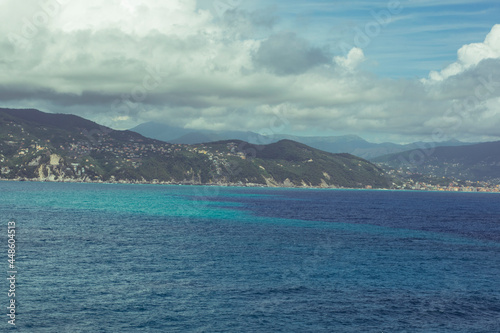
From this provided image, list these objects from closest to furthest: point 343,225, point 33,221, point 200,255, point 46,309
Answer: point 46,309 < point 200,255 < point 33,221 < point 343,225

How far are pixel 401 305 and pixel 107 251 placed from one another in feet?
194

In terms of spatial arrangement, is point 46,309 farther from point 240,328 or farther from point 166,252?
point 166,252

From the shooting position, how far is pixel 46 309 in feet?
165

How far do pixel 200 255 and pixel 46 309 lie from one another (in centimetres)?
3756

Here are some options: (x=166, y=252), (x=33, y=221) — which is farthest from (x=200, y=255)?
(x=33, y=221)

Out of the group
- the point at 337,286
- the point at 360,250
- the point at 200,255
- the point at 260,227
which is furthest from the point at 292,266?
the point at 260,227

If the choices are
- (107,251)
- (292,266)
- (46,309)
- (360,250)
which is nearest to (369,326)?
(292,266)

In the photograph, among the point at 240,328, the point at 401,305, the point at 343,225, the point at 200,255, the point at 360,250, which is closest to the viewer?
the point at 240,328

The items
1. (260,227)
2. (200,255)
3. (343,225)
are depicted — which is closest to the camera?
(200,255)

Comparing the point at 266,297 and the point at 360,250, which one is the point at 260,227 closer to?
the point at 360,250

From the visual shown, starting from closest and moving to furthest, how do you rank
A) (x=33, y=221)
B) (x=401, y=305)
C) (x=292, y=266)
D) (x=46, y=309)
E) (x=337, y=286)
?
(x=46, y=309) → (x=401, y=305) → (x=337, y=286) → (x=292, y=266) → (x=33, y=221)

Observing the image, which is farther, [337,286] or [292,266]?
[292,266]

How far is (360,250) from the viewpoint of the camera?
96812mm

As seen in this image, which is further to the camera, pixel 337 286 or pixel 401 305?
pixel 337 286
